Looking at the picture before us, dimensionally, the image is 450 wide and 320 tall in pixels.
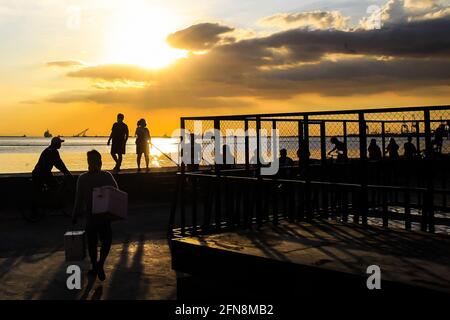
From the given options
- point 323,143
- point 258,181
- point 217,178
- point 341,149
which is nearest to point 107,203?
point 217,178

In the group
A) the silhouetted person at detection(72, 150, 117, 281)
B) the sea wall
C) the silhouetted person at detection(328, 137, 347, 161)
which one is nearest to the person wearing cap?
the sea wall

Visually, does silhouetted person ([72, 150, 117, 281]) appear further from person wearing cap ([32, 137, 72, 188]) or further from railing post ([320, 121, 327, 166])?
person wearing cap ([32, 137, 72, 188])

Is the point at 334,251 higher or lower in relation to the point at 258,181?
lower

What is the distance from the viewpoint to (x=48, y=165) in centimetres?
1298

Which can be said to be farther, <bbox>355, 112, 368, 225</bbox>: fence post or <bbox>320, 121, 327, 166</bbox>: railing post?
<bbox>320, 121, 327, 166</bbox>: railing post

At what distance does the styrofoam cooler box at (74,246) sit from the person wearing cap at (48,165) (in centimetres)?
485

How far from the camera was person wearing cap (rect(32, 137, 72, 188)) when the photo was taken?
1270 centimetres

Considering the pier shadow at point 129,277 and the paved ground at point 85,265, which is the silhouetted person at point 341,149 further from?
the pier shadow at point 129,277

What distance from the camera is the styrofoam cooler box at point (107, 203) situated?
727 cm

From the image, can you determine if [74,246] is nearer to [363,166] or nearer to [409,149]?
[363,166]

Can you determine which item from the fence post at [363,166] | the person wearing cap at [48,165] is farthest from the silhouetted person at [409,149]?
the person wearing cap at [48,165]

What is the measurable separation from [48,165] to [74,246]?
5.35 meters

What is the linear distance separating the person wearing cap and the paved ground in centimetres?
107

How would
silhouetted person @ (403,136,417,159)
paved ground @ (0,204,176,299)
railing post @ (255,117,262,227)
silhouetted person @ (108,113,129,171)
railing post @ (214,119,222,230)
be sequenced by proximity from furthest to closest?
silhouetted person @ (108,113,129,171) < silhouetted person @ (403,136,417,159) < railing post @ (214,119,222,230) < railing post @ (255,117,262,227) < paved ground @ (0,204,176,299)
